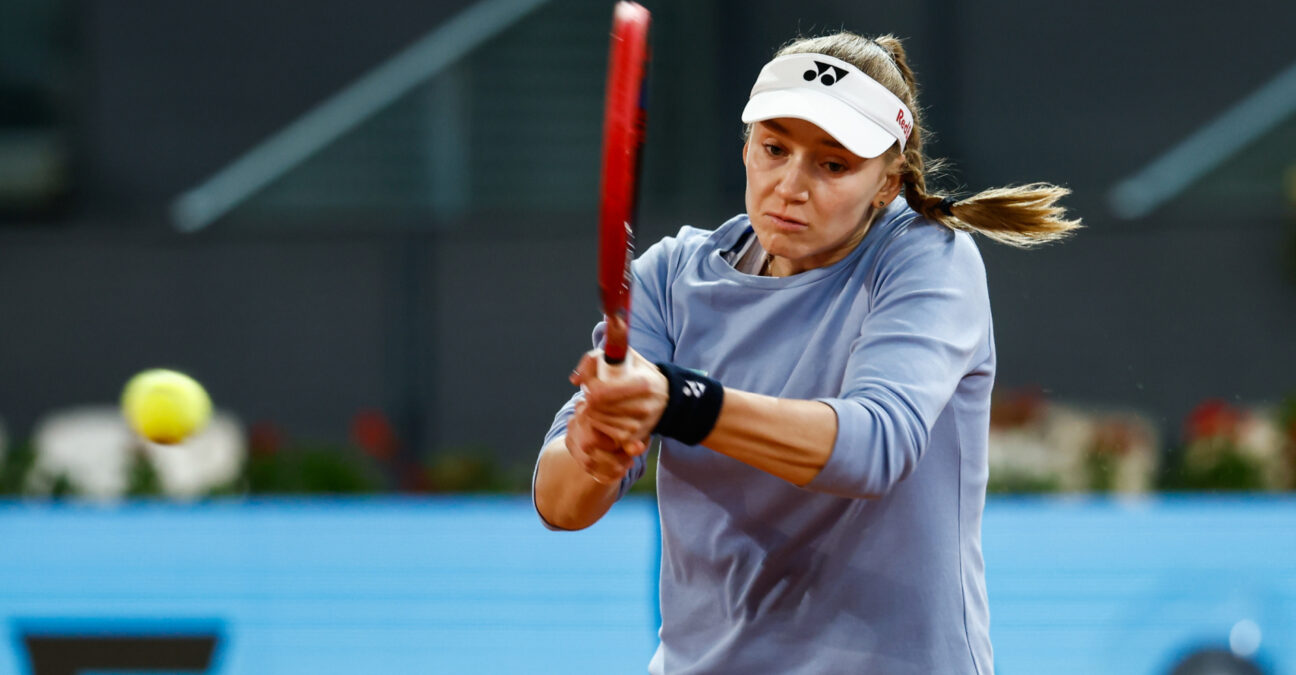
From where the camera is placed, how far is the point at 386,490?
4590 mm

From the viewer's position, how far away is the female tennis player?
4.54 feet

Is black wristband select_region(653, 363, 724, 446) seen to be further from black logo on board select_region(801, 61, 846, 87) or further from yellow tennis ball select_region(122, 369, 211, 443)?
yellow tennis ball select_region(122, 369, 211, 443)

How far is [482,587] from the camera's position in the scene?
10.1 ft

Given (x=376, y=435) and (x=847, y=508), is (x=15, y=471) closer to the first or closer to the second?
(x=376, y=435)

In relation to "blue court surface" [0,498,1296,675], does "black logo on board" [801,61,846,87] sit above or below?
above

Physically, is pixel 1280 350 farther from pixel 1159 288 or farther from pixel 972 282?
pixel 972 282

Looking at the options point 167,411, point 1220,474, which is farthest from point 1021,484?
point 167,411

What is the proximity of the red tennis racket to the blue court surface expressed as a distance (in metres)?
1.85

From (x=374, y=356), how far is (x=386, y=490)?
3.00 ft

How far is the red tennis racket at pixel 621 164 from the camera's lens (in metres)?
1.16

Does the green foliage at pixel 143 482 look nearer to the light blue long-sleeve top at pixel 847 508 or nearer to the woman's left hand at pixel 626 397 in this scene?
the light blue long-sleeve top at pixel 847 508

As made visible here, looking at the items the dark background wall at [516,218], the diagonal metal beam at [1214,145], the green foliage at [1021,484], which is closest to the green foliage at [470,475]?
the dark background wall at [516,218]

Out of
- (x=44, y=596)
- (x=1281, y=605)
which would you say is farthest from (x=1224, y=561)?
(x=44, y=596)

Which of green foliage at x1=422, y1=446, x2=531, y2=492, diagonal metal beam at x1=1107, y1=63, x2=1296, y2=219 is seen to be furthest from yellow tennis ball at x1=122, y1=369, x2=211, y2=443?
diagonal metal beam at x1=1107, y1=63, x2=1296, y2=219
